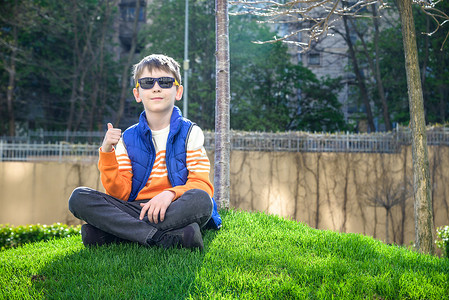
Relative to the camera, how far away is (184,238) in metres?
4.59

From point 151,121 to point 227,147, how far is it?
241 centimetres

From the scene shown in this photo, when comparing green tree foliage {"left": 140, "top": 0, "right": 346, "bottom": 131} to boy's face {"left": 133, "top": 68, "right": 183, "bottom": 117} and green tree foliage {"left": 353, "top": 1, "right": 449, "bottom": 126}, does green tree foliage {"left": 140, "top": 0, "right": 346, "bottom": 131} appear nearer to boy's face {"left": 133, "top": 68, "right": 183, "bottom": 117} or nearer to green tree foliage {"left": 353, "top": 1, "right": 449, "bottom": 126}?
green tree foliage {"left": 353, "top": 1, "right": 449, "bottom": 126}

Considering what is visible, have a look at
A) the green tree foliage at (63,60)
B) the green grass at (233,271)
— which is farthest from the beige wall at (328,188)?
the green tree foliage at (63,60)

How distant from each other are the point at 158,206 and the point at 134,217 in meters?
0.41

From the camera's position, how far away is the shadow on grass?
12.7ft

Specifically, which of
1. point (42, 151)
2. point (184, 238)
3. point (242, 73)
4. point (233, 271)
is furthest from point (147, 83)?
point (242, 73)

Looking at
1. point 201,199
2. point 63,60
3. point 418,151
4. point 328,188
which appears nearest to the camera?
point 201,199

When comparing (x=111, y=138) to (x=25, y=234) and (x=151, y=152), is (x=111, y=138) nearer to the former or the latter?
(x=151, y=152)

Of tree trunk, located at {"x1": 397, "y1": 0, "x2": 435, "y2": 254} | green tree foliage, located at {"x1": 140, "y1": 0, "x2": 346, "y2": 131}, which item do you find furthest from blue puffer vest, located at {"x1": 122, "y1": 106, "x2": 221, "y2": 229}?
green tree foliage, located at {"x1": 140, "y1": 0, "x2": 346, "y2": 131}

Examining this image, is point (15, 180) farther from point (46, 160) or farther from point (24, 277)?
point (24, 277)

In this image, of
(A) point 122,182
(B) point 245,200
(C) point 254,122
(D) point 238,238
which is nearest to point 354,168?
(B) point 245,200

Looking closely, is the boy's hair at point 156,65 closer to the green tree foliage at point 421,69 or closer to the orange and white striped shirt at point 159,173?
the orange and white striped shirt at point 159,173

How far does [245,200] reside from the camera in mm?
14016

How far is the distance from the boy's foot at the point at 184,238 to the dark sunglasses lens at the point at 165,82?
1474mm
